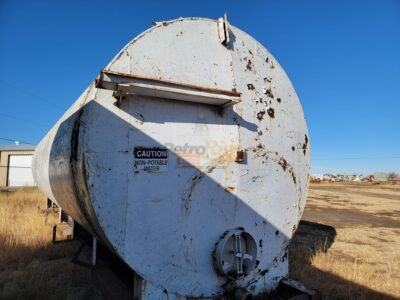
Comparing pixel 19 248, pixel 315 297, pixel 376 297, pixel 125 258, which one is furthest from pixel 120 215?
pixel 19 248

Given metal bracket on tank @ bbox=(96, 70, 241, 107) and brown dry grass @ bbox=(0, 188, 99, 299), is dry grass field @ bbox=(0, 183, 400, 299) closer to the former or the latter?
brown dry grass @ bbox=(0, 188, 99, 299)

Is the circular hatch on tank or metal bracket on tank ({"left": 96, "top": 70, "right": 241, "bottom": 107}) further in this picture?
the circular hatch on tank

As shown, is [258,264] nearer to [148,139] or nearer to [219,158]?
[219,158]

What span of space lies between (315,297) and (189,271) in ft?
4.08

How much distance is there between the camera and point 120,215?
85.9 inches

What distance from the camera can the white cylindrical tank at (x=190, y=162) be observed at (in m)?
2.19

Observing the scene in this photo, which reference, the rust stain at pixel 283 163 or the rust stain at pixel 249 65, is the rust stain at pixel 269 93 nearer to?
the rust stain at pixel 249 65

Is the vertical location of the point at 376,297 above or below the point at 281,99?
below

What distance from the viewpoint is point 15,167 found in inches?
844

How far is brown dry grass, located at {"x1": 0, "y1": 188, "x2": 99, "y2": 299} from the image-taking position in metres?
3.32

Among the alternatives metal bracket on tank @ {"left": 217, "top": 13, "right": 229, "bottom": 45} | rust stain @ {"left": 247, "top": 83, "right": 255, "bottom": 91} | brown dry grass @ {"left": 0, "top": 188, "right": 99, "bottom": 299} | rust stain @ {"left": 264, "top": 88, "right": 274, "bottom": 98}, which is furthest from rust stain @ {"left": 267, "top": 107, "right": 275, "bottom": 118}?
brown dry grass @ {"left": 0, "top": 188, "right": 99, "bottom": 299}

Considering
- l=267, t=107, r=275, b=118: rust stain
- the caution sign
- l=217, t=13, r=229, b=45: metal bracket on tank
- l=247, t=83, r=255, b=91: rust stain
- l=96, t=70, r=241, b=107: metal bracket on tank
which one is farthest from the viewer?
l=267, t=107, r=275, b=118: rust stain

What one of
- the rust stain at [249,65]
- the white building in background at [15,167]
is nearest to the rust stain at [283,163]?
the rust stain at [249,65]

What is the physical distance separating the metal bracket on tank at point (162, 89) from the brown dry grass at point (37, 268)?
229 centimetres
